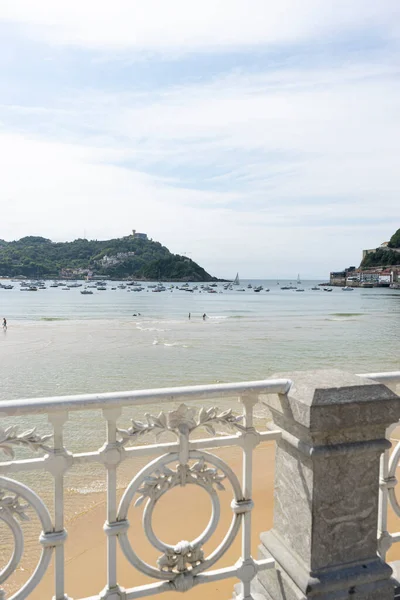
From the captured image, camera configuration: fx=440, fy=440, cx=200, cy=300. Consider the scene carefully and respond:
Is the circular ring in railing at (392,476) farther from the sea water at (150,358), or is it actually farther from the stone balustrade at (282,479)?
the sea water at (150,358)

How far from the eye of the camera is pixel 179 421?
85.0 inches

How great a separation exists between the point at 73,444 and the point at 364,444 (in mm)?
9238

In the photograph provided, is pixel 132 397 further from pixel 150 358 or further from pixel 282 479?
pixel 150 358

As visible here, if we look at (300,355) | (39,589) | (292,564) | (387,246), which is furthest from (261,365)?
(387,246)

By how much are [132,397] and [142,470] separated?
366mm

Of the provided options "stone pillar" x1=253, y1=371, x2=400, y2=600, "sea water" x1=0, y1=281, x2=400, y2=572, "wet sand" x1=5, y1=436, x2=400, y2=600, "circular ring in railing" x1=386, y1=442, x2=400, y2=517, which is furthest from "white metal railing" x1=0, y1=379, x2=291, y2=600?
"sea water" x1=0, y1=281, x2=400, y2=572

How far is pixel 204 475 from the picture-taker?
221cm

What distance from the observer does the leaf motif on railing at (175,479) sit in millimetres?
2115

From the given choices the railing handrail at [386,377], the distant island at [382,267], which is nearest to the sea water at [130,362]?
the railing handrail at [386,377]

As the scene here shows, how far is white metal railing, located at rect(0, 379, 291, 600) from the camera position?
1.95 metres

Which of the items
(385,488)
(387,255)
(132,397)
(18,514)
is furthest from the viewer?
(387,255)

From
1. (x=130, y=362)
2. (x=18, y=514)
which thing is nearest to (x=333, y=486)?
(x=18, y=514)

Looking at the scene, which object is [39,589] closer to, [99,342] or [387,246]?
[99,342]

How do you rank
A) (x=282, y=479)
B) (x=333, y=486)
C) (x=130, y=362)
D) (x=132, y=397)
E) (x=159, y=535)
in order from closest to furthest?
(x=132, y=397), (x=333, y=486), (x=282, y=479), (x=159, y=535), (x=130, y=362)
